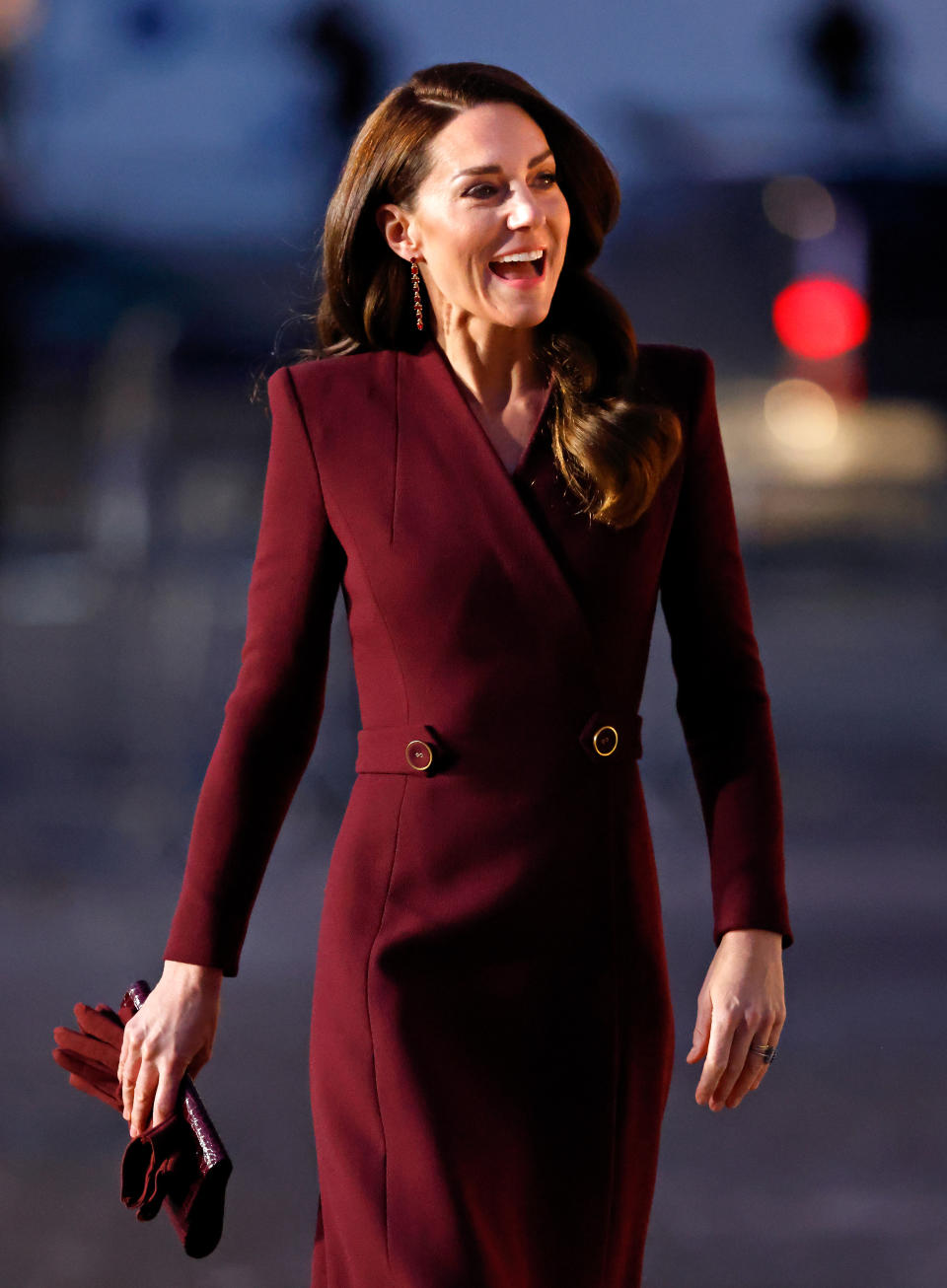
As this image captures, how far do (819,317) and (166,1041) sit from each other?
976cm

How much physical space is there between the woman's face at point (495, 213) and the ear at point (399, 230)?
0.04 metres

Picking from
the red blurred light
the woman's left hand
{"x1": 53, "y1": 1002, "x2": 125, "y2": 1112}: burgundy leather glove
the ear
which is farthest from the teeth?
the red blurred light

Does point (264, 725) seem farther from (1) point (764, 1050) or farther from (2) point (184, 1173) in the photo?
(1) point (764, 1050)

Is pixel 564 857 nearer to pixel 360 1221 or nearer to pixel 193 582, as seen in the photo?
pixel 360 1221

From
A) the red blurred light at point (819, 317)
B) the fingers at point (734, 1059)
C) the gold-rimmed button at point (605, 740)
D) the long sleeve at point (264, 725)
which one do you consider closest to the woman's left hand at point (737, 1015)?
the fingers at point (734, 1059)

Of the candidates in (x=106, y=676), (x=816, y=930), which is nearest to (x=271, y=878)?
(x=816, y=930)

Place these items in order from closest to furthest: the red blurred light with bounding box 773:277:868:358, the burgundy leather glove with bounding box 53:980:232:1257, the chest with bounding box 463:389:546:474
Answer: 1. the burgundy leather glove with bounding box 53:980:232:1257
2. the chest with bounding box 463:389:546:474
3. the red blurred light with bounding box 773:277:868:358

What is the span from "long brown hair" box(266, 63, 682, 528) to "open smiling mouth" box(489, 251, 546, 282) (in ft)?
0.28

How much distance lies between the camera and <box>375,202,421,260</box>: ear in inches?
71.9

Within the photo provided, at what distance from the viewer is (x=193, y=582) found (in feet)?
39.2

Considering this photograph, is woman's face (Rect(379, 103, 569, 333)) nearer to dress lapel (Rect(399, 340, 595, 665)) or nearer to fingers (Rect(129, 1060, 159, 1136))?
dress lapel (Rect(399, 340, 595, 665))

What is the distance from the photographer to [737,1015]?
168 centimetres

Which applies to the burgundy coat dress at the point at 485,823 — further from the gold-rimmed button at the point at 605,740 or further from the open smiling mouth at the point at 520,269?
the open smiling mouth at the point at 520,269

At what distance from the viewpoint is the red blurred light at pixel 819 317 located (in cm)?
1094
